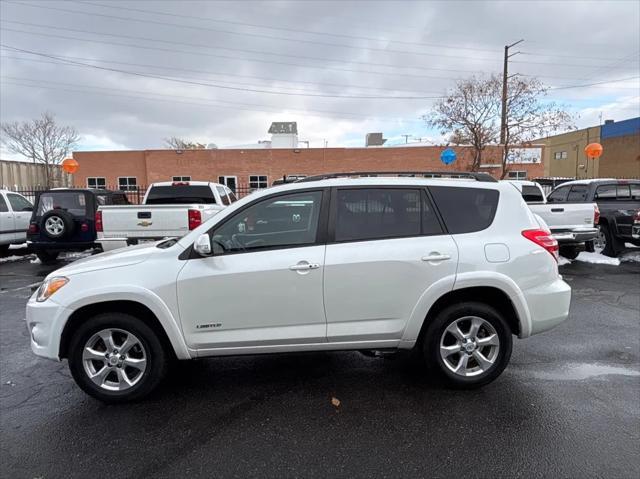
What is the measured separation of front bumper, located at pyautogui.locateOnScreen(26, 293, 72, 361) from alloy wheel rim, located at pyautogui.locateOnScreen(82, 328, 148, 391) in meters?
0.23

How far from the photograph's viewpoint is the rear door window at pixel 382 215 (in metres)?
3.71

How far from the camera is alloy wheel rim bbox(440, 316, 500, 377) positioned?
3.78m

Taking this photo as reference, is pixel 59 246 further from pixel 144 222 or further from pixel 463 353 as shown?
pixel 463 353

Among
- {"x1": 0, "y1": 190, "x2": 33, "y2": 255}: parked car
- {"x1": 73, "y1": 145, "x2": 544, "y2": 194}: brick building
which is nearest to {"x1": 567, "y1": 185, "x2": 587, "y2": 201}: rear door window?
{"x1": 0, "y1": 190, "x2": 33, "y2": 255}: parked car

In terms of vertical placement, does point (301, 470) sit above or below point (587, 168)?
below

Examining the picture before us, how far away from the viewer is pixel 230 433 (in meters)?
3.21

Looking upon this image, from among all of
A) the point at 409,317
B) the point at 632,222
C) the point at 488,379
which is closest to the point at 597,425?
the point at 488,379

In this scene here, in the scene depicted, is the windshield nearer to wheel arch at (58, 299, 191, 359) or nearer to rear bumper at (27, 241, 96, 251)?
rear bumper at (27, 241, 96, 251)

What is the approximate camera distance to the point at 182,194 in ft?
30.9

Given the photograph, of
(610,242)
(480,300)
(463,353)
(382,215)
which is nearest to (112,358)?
(382,215)

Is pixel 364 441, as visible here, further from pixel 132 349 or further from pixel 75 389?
pixel 75 389

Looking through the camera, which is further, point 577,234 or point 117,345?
point 577,234

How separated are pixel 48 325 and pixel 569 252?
11.3m

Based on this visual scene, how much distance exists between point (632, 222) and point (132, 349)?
11.4 meters
